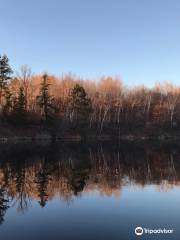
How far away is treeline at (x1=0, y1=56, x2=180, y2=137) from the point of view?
68375 millimetres

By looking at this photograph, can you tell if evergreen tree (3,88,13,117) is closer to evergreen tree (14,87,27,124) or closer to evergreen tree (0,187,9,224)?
evergreen tree (14,87,27,124)

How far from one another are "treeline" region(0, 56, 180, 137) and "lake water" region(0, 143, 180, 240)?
43.7 metres

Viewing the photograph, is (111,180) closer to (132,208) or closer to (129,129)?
(132,208)

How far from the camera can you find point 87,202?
15.3 metres

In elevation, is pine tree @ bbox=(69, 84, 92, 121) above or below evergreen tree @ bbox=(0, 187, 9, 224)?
above

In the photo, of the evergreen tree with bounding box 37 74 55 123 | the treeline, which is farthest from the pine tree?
the evergreen tree with bounding box 37 74 55 123

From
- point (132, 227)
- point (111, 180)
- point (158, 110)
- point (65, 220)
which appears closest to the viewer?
point (132, 227)

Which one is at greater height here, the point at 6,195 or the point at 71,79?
the point at 71,79

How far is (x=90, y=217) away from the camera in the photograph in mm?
12844

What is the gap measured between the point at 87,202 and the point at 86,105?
197 ft

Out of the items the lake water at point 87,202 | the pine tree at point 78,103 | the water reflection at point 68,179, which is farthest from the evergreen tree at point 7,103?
the lake water at point 87,202

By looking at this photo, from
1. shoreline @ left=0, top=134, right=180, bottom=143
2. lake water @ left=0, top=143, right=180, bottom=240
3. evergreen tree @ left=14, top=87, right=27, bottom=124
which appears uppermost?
evergreen tree @ left=14, top=87, right=27, bottom=124

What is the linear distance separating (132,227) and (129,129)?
71.1 m

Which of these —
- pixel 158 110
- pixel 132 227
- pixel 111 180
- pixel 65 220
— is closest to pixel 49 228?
pixel 65 220
